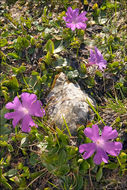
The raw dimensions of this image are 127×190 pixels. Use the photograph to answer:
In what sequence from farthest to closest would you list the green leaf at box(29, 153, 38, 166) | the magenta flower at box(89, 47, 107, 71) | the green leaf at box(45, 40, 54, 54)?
the green leaf at box(45, 40, 54, 54)
the magenta flower at box(89, 47, 107, 71)
the green leaf at box(29, 153, 38, 166)

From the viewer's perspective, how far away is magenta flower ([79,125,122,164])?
1811mm

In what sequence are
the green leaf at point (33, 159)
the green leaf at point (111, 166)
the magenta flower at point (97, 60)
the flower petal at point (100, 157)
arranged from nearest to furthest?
the flower petal at point (100, 157) < the green leaf at point (111, 166) < the green leaf at point (33, 159) < the magenta flower at point (97, 60)

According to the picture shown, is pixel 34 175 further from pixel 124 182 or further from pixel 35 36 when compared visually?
pixel 35 36

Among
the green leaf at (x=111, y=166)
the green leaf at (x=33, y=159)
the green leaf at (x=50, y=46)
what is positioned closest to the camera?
the green leaf at (x=111, y=166)

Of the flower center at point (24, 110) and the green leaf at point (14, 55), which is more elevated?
the green leaf at point (14, 55)

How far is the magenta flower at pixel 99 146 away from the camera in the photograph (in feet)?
5.94

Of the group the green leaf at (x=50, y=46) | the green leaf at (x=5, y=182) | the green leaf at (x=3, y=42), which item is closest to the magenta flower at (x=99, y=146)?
the green leaf at (x=5, y=182)

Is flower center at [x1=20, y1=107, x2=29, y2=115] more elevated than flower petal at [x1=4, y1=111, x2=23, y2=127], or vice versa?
flower center at [x1=20, y1=107, x2=29, y2=115]

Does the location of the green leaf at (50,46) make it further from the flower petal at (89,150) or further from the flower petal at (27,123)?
the flower petal at (89,150)

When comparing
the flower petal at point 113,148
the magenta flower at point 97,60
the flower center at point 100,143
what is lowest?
the flower petal at point 113,148

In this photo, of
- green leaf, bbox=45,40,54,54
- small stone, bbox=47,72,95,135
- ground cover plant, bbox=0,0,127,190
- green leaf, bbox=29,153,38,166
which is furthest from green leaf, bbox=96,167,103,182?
green leaf, bbox=45,40,54,54

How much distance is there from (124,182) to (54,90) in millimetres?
1148

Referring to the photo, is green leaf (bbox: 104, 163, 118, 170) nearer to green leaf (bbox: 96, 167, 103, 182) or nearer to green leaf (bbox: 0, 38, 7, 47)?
green leaf (bbox: 96, 167, 103, 182)

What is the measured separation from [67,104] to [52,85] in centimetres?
35
